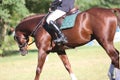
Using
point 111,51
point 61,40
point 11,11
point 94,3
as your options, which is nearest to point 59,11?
point 61,40

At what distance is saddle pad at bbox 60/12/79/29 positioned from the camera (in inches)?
448

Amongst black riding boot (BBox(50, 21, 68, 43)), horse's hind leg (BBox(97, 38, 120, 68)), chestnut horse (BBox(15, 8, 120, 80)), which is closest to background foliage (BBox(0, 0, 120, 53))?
chestnut horse (BBox(15, 8, 120, 80))

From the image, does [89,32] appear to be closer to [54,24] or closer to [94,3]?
[54,24]

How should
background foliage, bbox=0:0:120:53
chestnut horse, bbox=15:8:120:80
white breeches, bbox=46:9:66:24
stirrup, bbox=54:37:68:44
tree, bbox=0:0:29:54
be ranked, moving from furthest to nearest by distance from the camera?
background foliage, bbox=0:0:120:53, tree, bbox=0:0:29:54, white breeches, bbox=46:9:66:24, stirrup, bbox=54:37:68:44, chestnut horse, bbox=15:8:120:80

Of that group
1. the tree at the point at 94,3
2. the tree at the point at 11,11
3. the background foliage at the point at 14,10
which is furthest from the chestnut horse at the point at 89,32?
the tree at the point at 94,3

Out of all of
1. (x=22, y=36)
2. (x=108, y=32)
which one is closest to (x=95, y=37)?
(x=108, y=32)

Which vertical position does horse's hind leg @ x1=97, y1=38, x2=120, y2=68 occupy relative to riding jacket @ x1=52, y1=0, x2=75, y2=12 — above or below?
below

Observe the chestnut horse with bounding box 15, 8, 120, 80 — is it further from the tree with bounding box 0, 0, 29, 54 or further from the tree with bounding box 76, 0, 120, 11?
the tree with bounding box 76, 0, 120, 11

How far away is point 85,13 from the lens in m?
11.3

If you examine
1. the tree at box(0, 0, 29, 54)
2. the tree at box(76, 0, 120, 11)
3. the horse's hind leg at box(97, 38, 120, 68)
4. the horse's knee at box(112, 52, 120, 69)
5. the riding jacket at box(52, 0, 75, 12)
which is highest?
the riding jacket at box(52, 0, 75, 12)

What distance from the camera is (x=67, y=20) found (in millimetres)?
11516

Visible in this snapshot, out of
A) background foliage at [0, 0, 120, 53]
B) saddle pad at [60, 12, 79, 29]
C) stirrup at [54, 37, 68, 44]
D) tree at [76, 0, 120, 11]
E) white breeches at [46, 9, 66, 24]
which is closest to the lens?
saddle pad at [60, 12, 79, 29]

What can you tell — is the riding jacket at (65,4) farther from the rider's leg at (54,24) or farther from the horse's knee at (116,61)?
the horse's knee at (116,61)

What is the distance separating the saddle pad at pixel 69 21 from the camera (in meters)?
11.4
